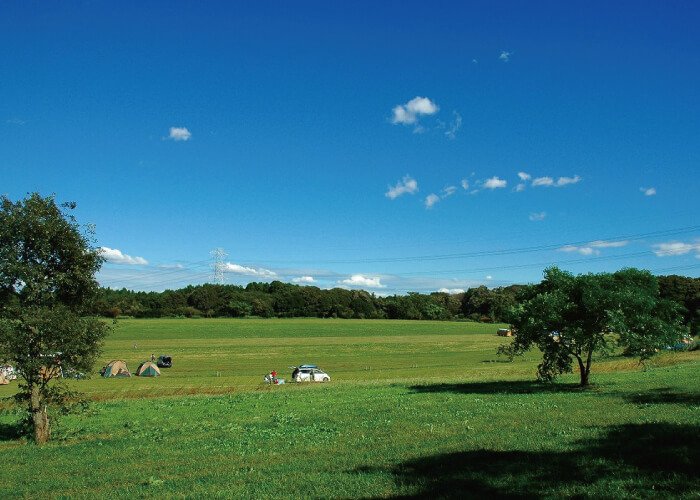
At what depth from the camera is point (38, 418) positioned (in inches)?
744

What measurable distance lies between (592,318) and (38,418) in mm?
28190

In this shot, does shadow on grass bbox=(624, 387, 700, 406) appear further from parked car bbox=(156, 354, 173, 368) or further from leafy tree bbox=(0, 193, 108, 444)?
parked car bbox=(156, 354, 173, 368)

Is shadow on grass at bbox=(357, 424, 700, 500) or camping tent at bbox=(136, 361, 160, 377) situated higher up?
shadow on grass at bbox=(357, 424, 700, 500)

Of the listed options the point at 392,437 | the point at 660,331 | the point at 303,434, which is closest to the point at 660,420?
the point at 392,437

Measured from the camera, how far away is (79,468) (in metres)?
13.3

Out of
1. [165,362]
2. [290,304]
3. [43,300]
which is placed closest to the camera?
[43,300]

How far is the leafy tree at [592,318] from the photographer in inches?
1075

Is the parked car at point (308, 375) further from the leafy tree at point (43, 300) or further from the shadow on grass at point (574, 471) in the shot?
the shadow on grass at point (574, 471)

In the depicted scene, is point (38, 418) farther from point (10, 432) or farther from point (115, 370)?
point (115, 370)

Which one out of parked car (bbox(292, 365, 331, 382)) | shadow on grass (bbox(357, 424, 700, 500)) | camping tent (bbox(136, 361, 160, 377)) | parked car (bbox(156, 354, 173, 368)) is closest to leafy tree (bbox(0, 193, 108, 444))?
shadow on grass (bbox(357, 424, 700, 500))

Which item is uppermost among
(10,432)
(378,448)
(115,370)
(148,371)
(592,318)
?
(592,318)

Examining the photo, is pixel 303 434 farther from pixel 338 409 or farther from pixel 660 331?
pixel 660 331

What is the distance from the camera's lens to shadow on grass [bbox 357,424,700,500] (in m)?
8.22

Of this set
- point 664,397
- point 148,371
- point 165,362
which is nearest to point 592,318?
point 664,397
